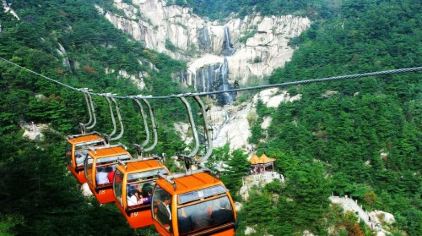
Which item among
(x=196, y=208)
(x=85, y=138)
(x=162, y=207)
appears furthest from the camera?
(x=85, y=138)

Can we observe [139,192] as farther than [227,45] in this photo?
No

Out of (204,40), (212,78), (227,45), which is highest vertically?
(204,40)

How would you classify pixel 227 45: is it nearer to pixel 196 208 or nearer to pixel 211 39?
pixel 211 39

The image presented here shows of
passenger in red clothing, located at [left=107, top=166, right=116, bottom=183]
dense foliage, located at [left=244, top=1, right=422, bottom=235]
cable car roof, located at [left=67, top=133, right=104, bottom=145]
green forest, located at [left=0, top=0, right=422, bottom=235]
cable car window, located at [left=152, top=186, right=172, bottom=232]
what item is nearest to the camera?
cable car window, located at [left=152, top=186, right=172, bottom=232]

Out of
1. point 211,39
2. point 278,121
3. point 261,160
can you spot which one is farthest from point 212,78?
point 261,160

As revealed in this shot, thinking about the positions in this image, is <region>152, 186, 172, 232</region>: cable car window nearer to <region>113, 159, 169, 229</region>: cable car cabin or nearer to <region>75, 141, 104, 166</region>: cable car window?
<region>113, 159, 169, 229</region>: cable car cabin

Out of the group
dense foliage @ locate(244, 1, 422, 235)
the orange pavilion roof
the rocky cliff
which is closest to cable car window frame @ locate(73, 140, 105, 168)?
dense foliage @ locate(244, 1, 422, 235)

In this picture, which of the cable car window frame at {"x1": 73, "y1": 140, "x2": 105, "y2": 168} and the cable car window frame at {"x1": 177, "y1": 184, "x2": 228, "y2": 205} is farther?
the cable car window frame at {"x1": 73, "y1": 140, "x2": 105, "y2": 168}

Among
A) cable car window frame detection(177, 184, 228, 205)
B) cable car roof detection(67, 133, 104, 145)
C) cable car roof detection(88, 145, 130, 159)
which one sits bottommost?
cable car roof detection(67, 133, 104, 145)
